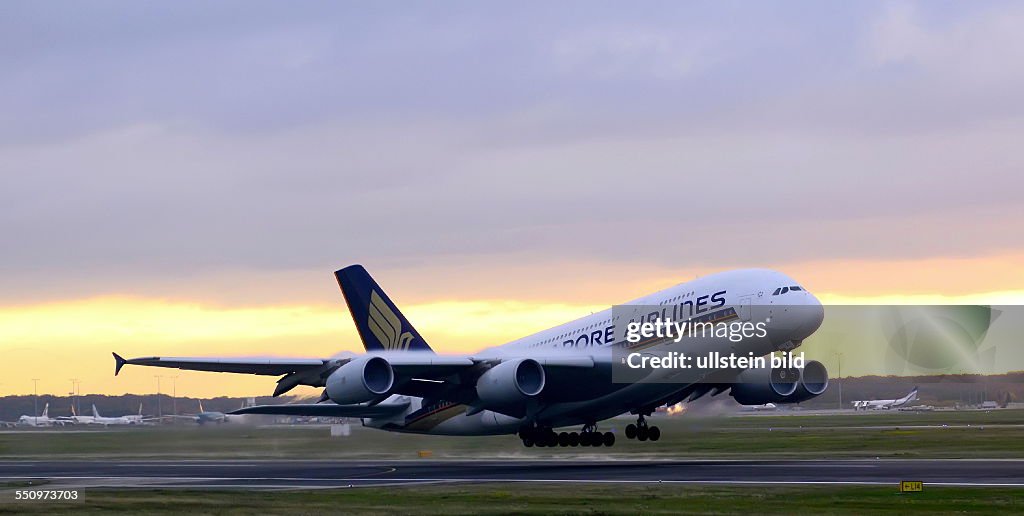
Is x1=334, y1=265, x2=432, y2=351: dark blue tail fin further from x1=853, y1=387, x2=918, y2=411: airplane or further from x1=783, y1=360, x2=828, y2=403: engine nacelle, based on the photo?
x1=853, y1=387, x2=918, y2=411: airplane

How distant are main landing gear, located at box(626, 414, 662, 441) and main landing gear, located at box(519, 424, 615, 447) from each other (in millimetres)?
901

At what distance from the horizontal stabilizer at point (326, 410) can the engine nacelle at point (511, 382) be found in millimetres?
11338

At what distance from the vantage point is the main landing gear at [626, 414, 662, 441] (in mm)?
55750

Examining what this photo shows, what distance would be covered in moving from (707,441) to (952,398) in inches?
4213

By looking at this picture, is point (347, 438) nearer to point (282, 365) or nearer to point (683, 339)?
point (282, 365)

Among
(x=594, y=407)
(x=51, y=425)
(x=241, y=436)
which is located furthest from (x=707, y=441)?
(x=51, y=425)

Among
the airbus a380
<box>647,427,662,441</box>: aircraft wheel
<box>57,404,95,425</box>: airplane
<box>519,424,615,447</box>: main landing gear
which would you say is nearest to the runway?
<box>519,424,615,447</box>: main landing gear

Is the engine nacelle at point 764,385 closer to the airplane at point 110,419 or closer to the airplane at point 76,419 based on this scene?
the airplane at point 110,419

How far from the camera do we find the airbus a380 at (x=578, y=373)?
48594mm

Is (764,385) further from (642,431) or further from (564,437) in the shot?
(564,437)

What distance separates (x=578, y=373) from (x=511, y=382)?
11.3ft

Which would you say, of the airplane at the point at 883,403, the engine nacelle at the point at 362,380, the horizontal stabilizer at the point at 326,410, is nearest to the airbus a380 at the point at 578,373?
the engine nacelle at the point at 362,380

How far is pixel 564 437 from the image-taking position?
56.0 metres

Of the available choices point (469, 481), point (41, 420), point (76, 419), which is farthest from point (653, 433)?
point (76, 419)
